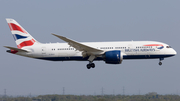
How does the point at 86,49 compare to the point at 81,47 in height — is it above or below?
below

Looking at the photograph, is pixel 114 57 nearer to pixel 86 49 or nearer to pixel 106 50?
pixel 106 50

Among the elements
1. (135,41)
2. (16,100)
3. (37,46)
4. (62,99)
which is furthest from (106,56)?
(16,100)

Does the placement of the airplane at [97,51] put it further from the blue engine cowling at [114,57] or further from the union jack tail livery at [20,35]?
the union jack tail livery at [20,35]

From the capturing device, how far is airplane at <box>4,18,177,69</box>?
43438 mm

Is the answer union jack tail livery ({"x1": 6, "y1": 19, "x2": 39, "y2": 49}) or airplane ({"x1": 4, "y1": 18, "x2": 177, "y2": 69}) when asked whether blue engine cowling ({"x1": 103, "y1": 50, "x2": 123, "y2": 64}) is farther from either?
union jack tail livery ({"x1": 6, "y1": 19, "x2": 39, "y2": 49})

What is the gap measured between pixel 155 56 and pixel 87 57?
10649mm

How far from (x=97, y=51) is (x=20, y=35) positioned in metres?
14.5

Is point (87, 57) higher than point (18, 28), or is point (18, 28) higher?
point (18, 28)

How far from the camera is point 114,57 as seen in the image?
42844 millimetres

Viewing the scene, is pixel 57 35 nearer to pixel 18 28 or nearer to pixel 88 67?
pixel 88 67

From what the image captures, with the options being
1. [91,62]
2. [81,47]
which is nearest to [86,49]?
[81,47]

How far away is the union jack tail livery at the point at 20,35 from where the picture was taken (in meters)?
48.7

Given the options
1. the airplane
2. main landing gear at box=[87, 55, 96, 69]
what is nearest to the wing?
the airplane

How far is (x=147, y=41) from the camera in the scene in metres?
45.2
